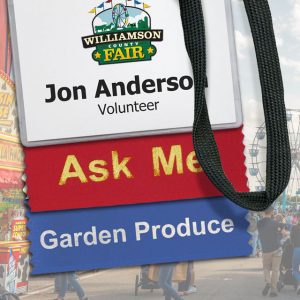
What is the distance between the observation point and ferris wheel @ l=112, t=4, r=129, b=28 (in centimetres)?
194

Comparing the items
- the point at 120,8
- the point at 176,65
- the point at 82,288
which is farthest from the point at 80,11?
the point at 82,288

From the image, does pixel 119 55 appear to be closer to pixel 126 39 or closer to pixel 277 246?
pixel 126 39

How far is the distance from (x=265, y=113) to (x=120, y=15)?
1.09 ft

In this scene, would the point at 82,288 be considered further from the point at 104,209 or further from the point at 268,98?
the point at 268,98

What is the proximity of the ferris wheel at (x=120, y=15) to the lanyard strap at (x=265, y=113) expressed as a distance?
4.3 inches

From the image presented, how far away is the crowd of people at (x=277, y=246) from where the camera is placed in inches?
77.4

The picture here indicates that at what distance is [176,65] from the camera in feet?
6.38

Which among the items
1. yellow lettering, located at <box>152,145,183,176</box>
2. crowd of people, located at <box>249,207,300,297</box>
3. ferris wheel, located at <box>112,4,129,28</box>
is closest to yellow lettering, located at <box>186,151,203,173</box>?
yellow lettering, located at <box>152,145,183,176</box>

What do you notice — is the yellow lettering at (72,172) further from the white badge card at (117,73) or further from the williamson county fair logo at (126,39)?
the williamson county fair logo at (126,39)

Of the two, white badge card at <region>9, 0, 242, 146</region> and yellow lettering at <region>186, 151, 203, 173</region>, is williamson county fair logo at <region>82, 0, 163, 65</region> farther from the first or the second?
yellow lettering at <region>186, 151, 203, 173</region>

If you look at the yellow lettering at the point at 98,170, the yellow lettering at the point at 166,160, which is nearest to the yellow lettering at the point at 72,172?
the yellow lettering at the point at 98,170

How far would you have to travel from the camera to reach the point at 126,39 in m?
1.94

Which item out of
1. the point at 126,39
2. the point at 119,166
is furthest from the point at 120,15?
the point at 119,166

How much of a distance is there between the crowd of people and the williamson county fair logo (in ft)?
1.24
